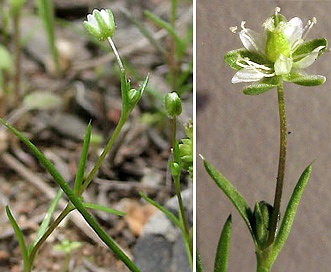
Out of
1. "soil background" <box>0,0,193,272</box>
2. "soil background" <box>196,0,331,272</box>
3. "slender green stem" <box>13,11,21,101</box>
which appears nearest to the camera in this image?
"soil background" <box>196,0,331,272</box>

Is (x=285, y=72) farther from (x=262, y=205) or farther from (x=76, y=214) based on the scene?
(x=76, y=214)

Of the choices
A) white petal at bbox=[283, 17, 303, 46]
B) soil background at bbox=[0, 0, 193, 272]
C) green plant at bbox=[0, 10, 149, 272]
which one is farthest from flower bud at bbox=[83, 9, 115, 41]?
soil background at bbox=[0, 0, 193, 272]

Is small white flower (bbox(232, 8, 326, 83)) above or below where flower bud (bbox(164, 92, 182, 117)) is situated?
above

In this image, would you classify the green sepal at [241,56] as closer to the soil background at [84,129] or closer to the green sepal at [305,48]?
the green sepal at [305,48]

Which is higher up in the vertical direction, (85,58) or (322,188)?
(85,58)

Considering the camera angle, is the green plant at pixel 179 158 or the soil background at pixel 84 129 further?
the soil background at pixel 84 129

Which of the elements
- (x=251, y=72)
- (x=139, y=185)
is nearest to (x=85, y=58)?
(x=139, y=185)

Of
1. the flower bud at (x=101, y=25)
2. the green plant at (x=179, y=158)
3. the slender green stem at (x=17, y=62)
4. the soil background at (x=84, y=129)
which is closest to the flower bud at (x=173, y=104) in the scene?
the green plant at (x=179, y=158)

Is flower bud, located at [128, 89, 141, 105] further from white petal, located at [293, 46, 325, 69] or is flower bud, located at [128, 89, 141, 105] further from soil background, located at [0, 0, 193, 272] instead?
soil background, located at [0, 0, 193, 272]
